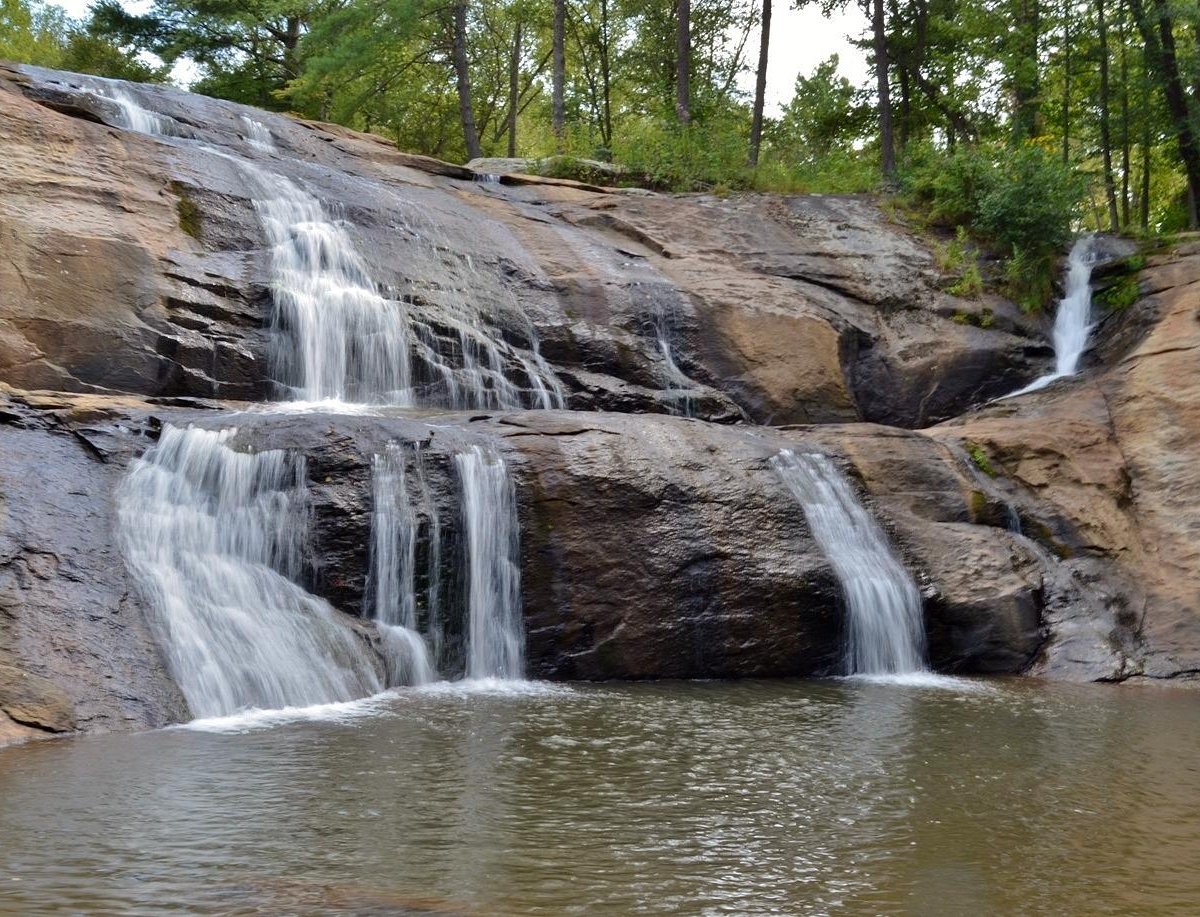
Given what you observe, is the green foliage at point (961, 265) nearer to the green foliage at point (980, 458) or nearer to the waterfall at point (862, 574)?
the green foliage at point (980, 458)

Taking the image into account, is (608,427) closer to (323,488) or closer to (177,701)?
(323,488)

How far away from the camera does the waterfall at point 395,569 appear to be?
934cm

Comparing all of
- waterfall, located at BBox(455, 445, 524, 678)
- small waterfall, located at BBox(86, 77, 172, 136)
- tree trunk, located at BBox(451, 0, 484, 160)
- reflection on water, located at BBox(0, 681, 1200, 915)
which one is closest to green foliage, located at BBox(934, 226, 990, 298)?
waterfall, located at BBox(455, 445, 524, 678)

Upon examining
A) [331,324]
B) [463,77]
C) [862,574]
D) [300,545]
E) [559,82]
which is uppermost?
[463,77]

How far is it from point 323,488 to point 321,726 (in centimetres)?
259

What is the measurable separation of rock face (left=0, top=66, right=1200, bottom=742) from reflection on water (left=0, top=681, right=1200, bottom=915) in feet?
5.59

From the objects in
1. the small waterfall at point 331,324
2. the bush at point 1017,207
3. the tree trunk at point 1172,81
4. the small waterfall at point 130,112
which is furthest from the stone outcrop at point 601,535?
the tree trunk at point 1172,81

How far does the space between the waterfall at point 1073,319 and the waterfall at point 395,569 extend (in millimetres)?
9658

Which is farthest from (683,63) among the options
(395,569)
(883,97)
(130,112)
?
(395,569)

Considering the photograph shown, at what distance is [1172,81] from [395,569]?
56.1 ft

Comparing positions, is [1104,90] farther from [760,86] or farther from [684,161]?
[684,161]

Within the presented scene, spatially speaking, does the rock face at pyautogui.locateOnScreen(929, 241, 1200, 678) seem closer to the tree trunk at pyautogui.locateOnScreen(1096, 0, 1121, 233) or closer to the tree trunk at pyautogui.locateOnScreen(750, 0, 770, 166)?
the tree trunk at pyautogui.locateOnScreen(1096, 0, 1121, 233)

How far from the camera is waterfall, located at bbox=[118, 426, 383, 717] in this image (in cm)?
795

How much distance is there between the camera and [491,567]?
32.7ft
